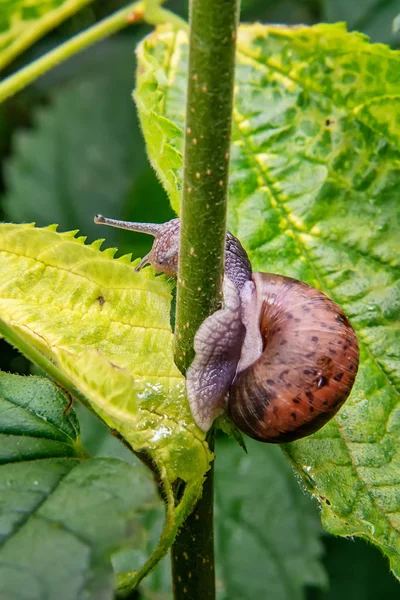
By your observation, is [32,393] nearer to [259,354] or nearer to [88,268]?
[88,268]

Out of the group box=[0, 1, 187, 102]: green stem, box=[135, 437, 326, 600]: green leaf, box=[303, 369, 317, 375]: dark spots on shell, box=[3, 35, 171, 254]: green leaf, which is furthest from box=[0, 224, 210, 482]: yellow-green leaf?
box=[3, 35, 171, 254]: green leaf

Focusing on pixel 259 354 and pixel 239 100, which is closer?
pixel 259 354

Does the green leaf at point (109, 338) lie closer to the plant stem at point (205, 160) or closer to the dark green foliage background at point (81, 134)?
the plant stem at point (205, 160)

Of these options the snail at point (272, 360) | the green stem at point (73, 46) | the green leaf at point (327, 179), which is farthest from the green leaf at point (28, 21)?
the snail at point (272, 360)

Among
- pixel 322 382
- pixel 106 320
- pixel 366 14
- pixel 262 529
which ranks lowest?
pixel 262 529

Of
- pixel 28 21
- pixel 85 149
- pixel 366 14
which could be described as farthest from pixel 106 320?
pixel 85 149

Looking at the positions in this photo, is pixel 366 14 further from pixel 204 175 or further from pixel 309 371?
pixel 204 175

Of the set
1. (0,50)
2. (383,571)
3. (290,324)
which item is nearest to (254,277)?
(290,324)
